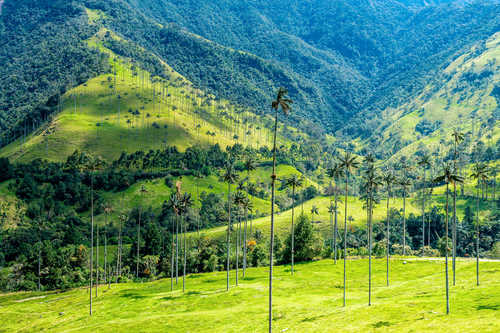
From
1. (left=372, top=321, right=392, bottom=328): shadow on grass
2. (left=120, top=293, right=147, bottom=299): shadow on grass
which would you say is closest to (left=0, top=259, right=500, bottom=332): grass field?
(left=372, top=321, right=392, bottom=328): shadow on grass

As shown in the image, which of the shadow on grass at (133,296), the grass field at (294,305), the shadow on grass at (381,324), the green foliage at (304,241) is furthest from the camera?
the green foliage at (304,241)

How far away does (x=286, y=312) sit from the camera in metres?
83.1

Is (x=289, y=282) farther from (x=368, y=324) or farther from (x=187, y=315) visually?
(x=368, y=324)

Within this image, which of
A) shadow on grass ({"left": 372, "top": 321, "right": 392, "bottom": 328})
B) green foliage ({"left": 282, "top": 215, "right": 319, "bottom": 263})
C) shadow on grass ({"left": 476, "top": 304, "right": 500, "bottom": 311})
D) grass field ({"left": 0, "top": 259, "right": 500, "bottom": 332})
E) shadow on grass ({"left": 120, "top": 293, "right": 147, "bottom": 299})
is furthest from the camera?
green foliage ({"left": 282, "top": 215, "right": 319, "bottom": 263})

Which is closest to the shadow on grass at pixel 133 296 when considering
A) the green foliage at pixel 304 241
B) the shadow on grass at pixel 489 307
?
the green foliage at pixel 304 241

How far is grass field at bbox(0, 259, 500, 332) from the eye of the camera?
67688mm

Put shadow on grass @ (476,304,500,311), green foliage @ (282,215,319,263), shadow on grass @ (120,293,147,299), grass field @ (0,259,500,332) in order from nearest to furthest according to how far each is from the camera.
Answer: shadow on grass @ (476,304,500,311) < grass field @ (0,259,500,332) < shadow on grass @ (120,293,147,299) < green foliage @ (282,215,319,263)

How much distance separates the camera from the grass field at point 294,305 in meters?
67.7

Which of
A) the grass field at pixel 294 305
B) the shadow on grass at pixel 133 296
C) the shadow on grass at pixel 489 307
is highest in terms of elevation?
the shadow on grass at pixel 489 307

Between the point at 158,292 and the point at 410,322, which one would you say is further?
the point at 158,292

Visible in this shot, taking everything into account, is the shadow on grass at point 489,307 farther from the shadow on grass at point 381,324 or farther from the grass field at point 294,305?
the shadow on grass at point 381,324

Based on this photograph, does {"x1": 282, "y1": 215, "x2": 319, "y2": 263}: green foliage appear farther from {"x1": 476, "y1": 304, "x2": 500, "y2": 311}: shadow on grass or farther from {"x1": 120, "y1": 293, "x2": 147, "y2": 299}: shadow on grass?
{"x1": 476, "y1": 304, "x2": 500, "y2": 311}: shadow on grass

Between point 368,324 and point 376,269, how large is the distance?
6267 centimetres

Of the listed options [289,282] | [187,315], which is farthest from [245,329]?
[289,282]
